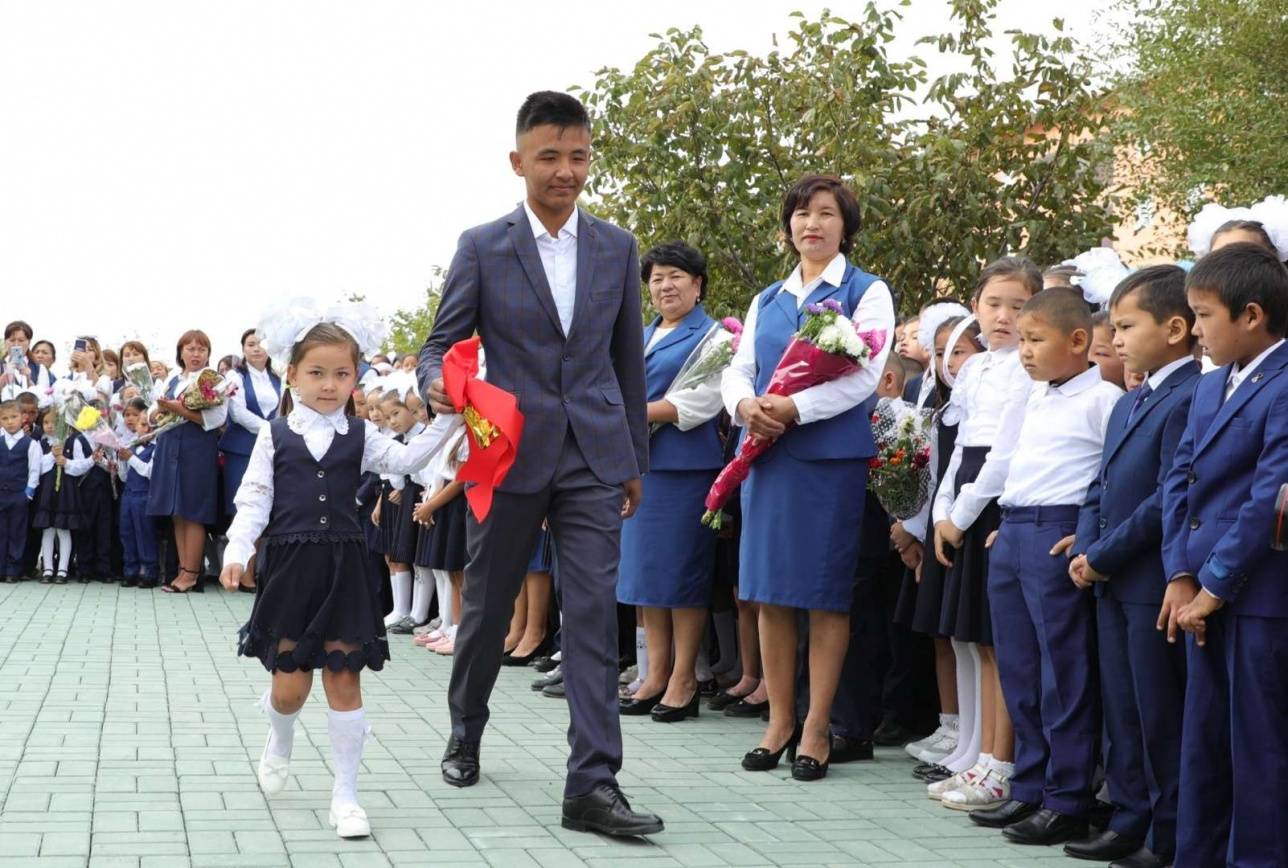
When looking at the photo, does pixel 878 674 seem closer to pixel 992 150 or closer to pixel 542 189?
pixel 542 189

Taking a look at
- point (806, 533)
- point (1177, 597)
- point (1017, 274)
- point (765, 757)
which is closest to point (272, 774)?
point (765, 757)

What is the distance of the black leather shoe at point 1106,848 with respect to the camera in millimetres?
4992

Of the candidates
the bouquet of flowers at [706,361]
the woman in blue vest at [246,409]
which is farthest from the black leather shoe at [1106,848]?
the woman in blue vest at [246,409]

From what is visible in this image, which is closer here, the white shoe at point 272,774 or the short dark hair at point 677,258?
the white shoe at point 272,774

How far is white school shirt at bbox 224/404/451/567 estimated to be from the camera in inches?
212

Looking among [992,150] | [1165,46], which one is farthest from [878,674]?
[1165,46]

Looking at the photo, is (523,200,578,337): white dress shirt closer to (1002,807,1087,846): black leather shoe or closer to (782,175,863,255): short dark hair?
(782,175,863,255): short dark hair

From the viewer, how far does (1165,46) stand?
21.4m

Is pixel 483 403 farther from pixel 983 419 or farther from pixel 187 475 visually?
pixel 187 475

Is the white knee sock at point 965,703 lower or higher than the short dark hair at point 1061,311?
lower

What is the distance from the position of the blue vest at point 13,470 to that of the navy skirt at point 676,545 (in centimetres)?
1001

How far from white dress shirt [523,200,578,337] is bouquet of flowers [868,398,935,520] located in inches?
60.2

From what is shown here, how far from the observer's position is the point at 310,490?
5434 mm

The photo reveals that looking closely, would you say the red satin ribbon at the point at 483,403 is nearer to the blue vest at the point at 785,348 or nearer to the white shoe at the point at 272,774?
the white shoe at the point at 272,774
